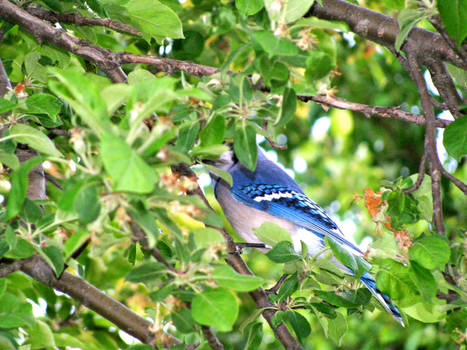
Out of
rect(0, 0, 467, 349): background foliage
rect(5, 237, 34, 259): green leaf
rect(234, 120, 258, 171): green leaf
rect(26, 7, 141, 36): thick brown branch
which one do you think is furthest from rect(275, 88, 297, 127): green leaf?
rect(26, 7, 141, 36): thick brown branch

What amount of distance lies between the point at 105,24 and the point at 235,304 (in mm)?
1388

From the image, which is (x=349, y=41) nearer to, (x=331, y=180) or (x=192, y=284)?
(x=331, y=180)

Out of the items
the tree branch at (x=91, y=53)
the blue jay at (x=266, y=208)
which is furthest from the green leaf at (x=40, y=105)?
the blue jay at (x=266, y=208)

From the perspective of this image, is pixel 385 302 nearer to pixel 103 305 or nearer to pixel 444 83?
→ pixel 444 83

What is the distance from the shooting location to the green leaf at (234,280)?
5.67ft

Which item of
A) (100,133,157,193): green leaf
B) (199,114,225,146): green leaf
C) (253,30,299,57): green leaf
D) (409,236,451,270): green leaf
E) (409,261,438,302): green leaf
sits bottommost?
(409,261,438,302): green leaf

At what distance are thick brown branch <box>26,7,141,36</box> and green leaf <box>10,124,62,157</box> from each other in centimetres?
69

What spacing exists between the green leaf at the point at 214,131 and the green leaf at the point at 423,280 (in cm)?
72

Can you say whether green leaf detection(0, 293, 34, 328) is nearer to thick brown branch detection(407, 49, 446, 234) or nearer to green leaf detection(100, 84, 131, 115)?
green leaf detection(100, 84, 131, 115)

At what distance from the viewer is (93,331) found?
3486 mm

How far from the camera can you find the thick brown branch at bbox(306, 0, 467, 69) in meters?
2.49

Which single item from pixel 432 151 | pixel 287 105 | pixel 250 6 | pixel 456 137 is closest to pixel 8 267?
pixel 287 105

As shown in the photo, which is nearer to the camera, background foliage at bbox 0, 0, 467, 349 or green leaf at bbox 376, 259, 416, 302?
background foliage at bbox 0, 0, 467, 349

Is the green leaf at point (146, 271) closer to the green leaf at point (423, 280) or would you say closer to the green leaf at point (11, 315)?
the green leaf at point (11, 315)
